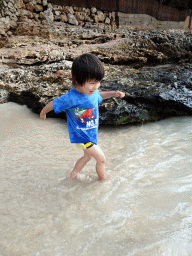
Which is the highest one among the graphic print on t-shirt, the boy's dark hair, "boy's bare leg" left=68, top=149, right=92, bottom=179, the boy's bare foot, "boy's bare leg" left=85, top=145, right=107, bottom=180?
the boy's dark hair

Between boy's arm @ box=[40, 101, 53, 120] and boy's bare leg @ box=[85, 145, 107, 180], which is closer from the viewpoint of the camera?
boy's arm @ box=[40, 101, 53, 120]

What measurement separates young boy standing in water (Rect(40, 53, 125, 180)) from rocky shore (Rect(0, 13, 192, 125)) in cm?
136

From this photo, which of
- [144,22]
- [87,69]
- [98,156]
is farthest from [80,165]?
[144,22]

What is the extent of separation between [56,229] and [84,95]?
41.3 inches

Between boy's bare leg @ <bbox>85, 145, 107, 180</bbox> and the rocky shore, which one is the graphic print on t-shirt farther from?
the rocky shore

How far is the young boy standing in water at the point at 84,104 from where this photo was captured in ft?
5.28

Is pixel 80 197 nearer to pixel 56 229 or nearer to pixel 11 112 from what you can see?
pixel 56 229

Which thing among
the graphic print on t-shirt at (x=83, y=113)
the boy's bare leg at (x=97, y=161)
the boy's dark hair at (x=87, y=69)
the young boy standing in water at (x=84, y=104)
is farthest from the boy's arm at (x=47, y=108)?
the boy's bare leg at (x=97, y=161)

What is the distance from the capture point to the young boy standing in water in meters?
1.61

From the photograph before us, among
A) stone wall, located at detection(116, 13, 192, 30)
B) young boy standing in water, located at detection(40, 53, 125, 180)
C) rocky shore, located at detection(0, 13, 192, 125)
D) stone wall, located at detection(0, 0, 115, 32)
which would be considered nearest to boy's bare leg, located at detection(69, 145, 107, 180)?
young boy standing in water, located at detection(40, 53, 125, 180)

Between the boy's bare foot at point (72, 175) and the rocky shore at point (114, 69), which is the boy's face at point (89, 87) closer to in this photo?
the boy's bare foot at point (72, 175)

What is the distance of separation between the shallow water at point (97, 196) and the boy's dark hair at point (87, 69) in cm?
98

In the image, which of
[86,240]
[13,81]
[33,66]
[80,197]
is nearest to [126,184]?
[80,197]

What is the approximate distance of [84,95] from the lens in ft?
5.85
